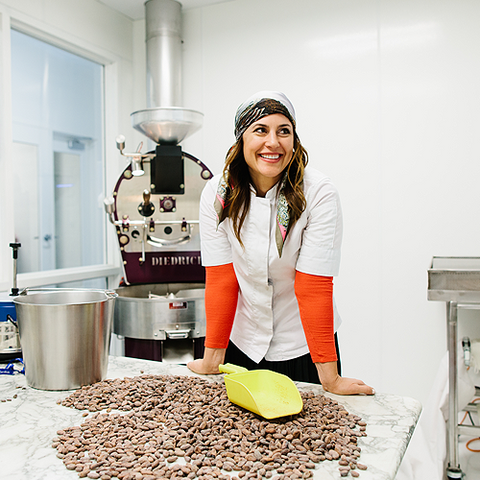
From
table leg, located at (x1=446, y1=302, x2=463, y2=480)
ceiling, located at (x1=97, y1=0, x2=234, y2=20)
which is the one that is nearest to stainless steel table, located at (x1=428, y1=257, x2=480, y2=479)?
table leg, located at (x1=446, y1=302, x2=463, y2=480)

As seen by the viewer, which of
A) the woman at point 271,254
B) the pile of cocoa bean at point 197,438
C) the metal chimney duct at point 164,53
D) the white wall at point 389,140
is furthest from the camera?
the metal chimney duct at point 164,53

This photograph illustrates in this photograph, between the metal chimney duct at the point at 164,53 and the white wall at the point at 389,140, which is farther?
the metal chimney duct at the point at 164,53

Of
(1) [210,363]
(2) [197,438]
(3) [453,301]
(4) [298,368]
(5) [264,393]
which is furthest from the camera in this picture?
(3) [453,301]

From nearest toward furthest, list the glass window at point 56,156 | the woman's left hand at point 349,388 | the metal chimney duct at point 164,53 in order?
1. the woman's left hand at point 349,388
2. the glass window at point 56,156
3. the metal chimney duct at point 164,53

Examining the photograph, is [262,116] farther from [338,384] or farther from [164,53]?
[164,53]

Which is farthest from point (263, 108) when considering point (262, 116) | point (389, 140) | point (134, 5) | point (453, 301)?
point (134, 5)

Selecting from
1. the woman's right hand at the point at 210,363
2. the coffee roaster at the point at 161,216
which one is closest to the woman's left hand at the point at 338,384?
the woman's right hand at the point at 210,363

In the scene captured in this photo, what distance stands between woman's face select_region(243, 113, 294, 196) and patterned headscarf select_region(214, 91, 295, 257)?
2cm

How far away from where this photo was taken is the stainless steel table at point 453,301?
169 cm

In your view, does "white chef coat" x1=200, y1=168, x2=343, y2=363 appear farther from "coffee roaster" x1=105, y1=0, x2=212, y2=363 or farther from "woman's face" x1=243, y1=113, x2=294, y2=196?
"coffee roaster" x1=105, y1=0, x2=212, y2=363

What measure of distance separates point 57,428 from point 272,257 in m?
0.69

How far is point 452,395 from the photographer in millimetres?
1764

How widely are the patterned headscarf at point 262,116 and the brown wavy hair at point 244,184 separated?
14mm

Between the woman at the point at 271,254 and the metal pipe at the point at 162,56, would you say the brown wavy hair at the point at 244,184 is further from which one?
the metal pipe at the point at 162,56
